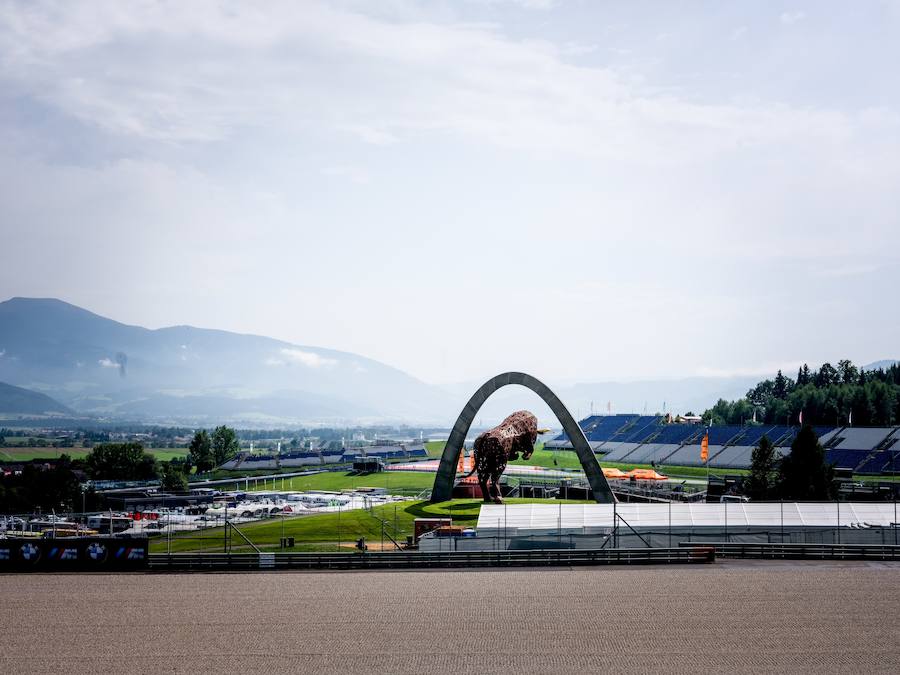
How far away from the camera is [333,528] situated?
66562 mm

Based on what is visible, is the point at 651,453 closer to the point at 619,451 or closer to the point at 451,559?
the point at 619,451

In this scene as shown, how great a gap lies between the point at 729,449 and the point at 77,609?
464ft

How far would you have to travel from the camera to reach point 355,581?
132ft

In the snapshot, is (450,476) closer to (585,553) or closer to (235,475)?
(585,553)

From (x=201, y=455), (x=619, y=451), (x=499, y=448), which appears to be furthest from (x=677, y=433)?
(x=499, y=448)

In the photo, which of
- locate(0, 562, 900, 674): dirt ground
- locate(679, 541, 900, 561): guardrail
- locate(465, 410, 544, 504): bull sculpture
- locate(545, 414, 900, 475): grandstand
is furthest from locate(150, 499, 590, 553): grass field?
locate(545, 414, 900, 475): grandstand

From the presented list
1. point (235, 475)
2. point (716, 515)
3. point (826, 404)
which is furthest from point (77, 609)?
point (826, 404)

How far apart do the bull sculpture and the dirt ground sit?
2875 centimetres

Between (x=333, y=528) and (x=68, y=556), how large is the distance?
25.7 meters

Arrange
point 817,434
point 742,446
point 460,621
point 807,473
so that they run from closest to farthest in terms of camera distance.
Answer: point 460,621 < point 807,473 < point 817,434 < point 742,446

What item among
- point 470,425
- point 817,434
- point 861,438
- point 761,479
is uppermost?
point 470,425

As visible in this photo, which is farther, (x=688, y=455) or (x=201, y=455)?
(x=201, y=455)

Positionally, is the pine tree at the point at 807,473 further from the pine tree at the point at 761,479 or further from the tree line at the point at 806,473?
the pine tree at the point at 761,479

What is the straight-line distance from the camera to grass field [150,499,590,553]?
5712cm
